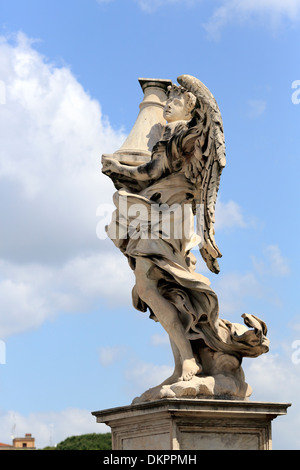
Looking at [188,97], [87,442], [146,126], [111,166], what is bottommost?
[111,166]

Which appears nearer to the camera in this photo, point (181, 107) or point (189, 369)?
point (189, 369)

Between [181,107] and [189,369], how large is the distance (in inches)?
123

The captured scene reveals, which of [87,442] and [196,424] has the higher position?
[87,442]

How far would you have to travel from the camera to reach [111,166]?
10.0 m

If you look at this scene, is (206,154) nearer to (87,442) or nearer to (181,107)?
(181,107)

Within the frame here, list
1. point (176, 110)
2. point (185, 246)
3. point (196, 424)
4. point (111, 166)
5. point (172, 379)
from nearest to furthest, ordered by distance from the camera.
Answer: point (196, 424) → point (172, 379) → point (185, 246) → point (111, 166) → point (176, 110)

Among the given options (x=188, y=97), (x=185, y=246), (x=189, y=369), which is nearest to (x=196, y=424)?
(x=189, y=369)

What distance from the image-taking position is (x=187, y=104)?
10.1 meters

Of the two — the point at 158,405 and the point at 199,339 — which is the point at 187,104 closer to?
the point at 199,339

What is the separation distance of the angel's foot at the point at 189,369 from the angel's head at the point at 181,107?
2.89 metres

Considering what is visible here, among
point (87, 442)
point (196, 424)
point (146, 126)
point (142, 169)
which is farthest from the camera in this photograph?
point (87, 442)

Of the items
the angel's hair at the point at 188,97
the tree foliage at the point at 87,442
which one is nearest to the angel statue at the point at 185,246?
the angel's hair at the point at 188,97

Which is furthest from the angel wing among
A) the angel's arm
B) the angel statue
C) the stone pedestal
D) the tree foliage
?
the tree foliage
